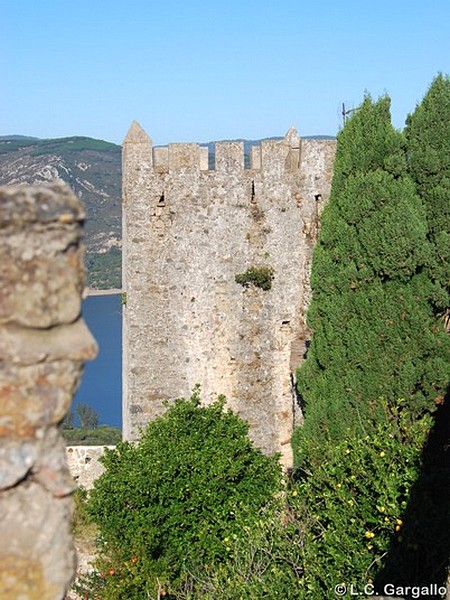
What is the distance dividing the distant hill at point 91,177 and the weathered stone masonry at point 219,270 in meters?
57.8

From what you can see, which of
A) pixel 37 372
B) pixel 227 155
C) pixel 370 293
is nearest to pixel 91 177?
pixel 227 155

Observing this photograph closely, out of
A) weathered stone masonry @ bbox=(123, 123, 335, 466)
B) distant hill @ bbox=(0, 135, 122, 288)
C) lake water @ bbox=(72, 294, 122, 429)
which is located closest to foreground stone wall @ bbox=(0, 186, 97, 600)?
weathered stone masonry @ bbox=(123, 123, 335, 466)

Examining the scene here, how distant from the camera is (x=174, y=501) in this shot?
1117cm

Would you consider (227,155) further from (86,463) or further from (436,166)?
(86,463)

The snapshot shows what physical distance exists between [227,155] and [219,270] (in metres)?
1.71

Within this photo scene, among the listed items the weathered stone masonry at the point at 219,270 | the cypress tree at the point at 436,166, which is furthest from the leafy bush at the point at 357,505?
the weathered stone masonry at the point at 219,270

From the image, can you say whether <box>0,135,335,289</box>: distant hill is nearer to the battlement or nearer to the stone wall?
the stone wall

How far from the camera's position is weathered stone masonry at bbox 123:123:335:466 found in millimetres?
13211

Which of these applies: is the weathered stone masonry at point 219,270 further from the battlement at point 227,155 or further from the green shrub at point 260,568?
the green shrub at point 260,568

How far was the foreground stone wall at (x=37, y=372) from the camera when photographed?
254 cm

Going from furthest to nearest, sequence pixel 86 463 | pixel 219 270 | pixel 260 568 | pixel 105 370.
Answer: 1. pixel 105 370
2. pixel 86 463
3. pixel 219 270
4. pixel 260 568

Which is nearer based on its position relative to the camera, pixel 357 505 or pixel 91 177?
pixel 357 505

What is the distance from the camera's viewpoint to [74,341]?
2643 mm

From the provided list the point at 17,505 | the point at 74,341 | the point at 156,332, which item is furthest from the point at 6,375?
the point at 156,332
